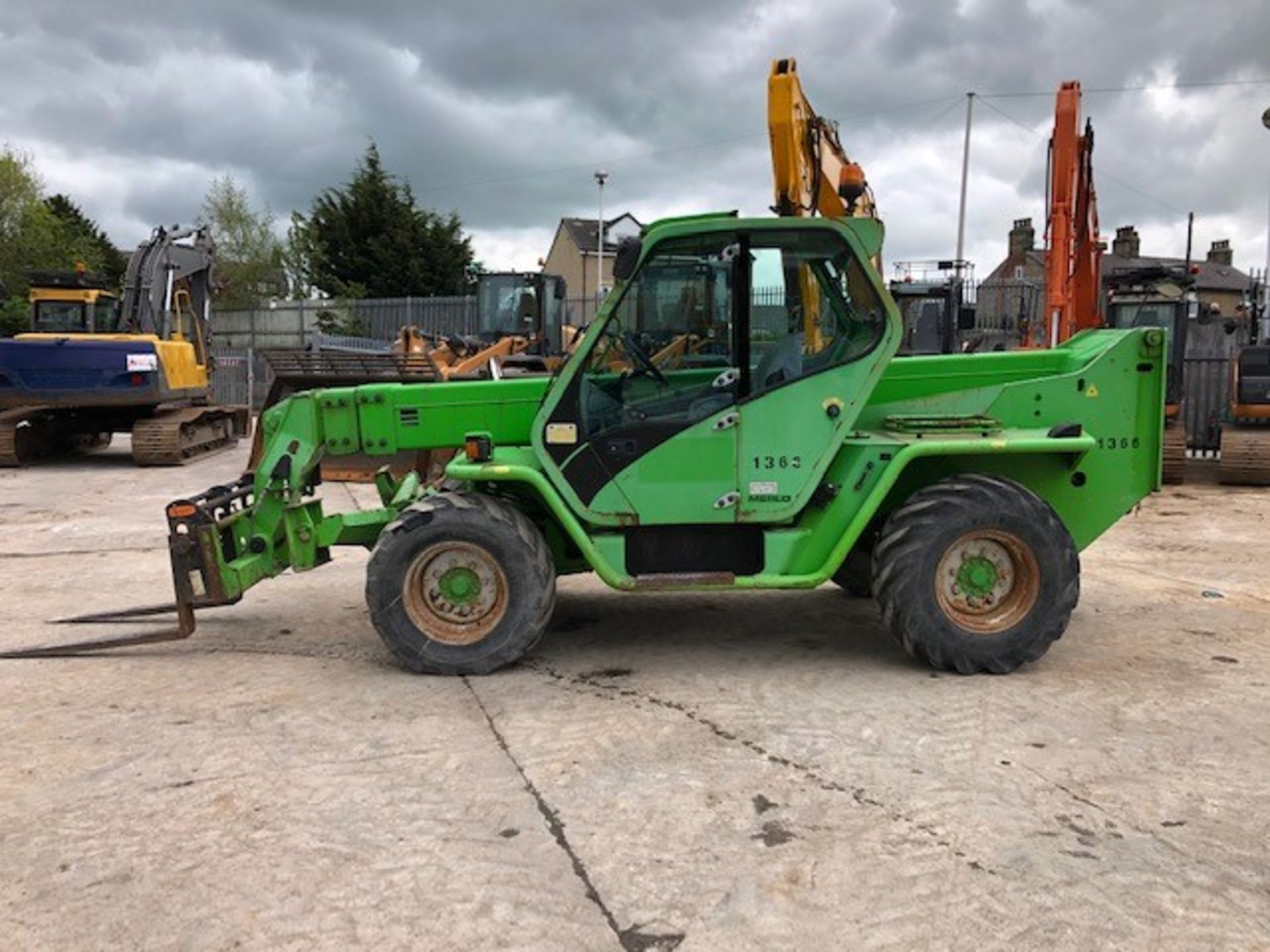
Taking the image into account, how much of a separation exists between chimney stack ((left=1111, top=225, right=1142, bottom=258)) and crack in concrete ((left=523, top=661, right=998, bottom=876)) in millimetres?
42374

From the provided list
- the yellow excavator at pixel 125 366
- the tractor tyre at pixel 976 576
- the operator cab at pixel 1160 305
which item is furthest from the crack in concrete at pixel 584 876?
the yellow excavator at pixel 125 366

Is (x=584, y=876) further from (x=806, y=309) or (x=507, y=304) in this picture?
(x=507, y=304)

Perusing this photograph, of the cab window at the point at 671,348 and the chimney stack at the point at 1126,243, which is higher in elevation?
the chimney stack at the point at 1126,243

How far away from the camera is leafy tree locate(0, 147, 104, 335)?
36.6 metres

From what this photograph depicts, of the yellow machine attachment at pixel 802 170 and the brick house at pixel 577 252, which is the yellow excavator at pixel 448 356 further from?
the brick house at pixel 577 252

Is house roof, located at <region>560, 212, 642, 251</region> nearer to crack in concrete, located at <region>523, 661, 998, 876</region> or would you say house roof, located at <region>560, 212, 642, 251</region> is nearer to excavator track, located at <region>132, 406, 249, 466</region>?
excavator track, located at <region>132, 406, 249, 466</region>

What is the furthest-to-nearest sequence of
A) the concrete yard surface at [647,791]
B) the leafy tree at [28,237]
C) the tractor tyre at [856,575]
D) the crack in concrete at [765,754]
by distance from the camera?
the leafy tree at [28,237], the tractor tyre at [856,575], the crack in concrete at [765,754], the concrete yard surface at [647,791]

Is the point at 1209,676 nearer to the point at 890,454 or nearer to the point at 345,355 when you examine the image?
A: the point at 890,454

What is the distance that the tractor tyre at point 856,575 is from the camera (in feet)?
20.6

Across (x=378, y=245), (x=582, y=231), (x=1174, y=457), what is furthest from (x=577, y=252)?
(x=1174, y=457)

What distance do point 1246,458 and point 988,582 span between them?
9360 millimetres

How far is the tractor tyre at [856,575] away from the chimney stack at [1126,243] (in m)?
40.1

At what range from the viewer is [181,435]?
1509 cm

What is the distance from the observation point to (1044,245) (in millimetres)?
11258
